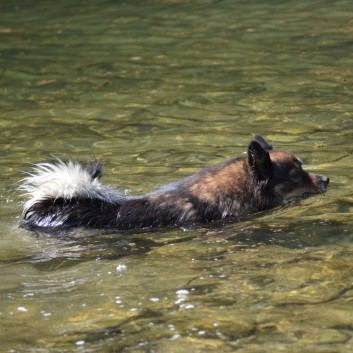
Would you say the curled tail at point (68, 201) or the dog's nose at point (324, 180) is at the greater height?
the curled tail at point (68, 201)

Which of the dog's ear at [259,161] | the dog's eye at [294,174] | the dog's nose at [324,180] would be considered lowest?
the dog's nose at [324,180]

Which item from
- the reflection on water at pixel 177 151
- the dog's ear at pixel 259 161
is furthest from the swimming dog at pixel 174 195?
the reflection on water at pixel 177 151

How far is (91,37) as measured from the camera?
1552 cm

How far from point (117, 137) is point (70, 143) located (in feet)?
1.63

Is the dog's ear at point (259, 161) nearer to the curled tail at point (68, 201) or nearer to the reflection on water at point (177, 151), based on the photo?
the reflection on water at point (177, 151)

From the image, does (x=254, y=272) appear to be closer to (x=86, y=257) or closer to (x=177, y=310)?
(x=177, y=310)

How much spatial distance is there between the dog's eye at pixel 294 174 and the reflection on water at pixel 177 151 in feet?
0.76

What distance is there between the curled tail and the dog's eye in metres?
1.51

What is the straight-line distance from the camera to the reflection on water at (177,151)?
5355 mm

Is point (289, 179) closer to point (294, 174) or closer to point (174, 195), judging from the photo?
point (294, 174)

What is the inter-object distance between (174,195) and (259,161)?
0.73 meters

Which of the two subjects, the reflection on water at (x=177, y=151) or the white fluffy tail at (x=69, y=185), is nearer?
the reflection on water at (x=177, y=151)

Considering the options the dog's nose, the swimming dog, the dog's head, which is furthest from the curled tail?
the dog's nose

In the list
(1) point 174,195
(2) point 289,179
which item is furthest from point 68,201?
(2) point 289,179
